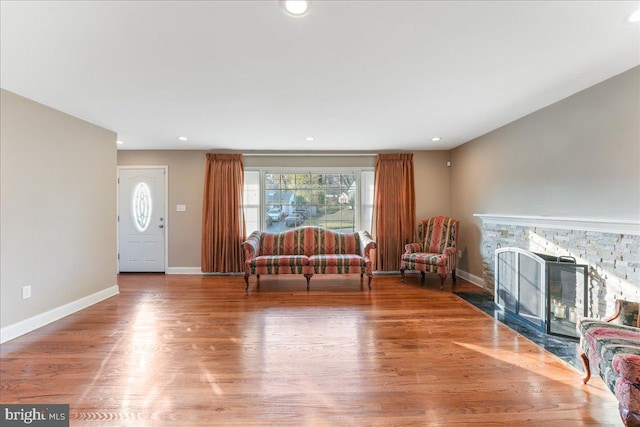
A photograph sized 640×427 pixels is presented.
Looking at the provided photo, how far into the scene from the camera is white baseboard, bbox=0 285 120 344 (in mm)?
2562

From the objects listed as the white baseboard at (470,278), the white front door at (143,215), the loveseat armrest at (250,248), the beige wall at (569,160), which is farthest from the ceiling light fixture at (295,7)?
the white front door at (143,215)

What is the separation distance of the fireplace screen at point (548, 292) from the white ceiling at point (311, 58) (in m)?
1.64

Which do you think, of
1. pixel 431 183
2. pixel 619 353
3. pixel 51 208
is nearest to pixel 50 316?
pixel 51 208

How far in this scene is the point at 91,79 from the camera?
237 cm

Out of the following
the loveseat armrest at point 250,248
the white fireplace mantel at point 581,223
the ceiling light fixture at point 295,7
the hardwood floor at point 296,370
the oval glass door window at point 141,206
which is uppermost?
the ceiling light fixture at point 295,7

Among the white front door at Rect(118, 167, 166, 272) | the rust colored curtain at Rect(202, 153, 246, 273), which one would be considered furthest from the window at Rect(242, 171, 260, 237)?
the white front door at Rect(118, 167, 166, 272)

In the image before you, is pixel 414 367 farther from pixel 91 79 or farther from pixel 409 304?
pixel 91 79

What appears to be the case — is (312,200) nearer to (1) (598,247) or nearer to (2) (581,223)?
(2) (581,223)

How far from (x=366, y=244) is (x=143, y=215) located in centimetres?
401

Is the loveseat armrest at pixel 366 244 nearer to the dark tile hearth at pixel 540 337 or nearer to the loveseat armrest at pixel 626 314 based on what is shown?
the dark tile hearth at pixel 540 337

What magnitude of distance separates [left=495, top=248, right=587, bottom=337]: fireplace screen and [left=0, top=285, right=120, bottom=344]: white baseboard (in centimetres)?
490

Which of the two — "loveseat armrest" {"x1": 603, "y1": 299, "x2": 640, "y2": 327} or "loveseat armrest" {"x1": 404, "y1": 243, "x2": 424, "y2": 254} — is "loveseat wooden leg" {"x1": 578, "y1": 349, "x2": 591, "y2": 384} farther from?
"loveseat armrest" {"x1": 404, "y1": 243, "x2": 424, "y2": 254}

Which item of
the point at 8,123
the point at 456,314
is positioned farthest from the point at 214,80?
the point at 456,314

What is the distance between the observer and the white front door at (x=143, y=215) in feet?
16.6
